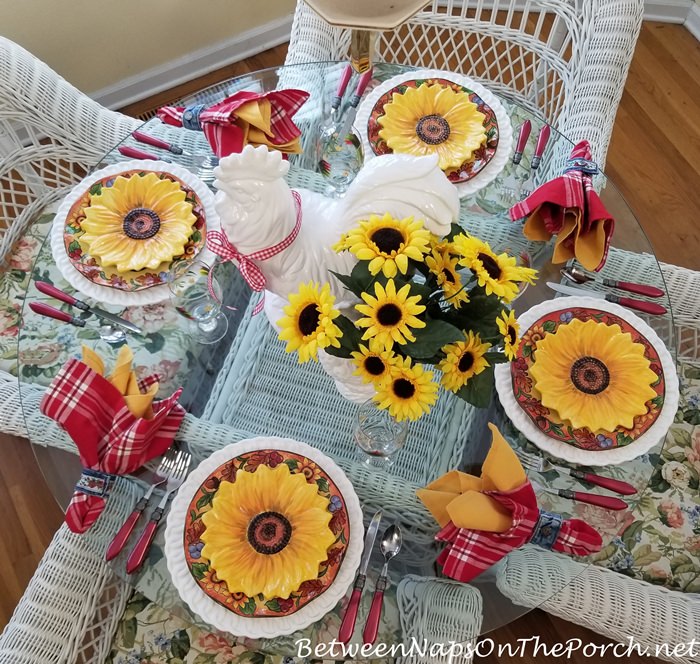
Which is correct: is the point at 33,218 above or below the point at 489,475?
above

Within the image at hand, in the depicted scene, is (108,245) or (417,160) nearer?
(417,160)

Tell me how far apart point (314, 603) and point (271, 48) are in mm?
2047

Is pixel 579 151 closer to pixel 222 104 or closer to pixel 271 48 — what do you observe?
pixel 222 104

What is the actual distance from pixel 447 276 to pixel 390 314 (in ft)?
0.32

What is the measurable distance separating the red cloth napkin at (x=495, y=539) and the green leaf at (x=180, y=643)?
1.50 ft

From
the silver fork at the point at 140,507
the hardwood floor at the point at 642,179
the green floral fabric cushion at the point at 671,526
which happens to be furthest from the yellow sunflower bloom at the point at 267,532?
the hardwood floor at the point at 642,179

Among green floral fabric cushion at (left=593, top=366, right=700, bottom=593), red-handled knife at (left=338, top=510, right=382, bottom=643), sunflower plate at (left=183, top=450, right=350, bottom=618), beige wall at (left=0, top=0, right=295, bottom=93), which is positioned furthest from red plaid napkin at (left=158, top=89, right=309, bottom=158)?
beige wall at (left=0, top=0, right=295, bottom=93)

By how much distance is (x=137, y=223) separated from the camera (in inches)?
44.0

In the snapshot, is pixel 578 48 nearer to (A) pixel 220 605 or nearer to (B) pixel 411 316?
(B) pixel 411 316

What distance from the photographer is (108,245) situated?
1.10m

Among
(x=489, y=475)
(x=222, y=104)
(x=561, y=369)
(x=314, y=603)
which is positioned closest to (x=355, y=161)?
(x=222, y=104)

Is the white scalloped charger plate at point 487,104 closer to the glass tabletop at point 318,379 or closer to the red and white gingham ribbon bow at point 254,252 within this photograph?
the glass tabletop at point 318,379

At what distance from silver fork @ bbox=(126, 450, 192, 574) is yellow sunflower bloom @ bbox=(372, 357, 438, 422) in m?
0.42

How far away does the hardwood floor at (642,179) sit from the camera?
162 cm
